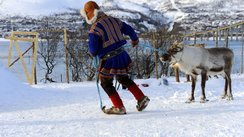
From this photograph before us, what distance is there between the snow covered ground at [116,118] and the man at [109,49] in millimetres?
328

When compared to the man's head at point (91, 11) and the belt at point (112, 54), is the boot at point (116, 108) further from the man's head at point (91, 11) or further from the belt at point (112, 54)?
the man's head at point (91, 11)

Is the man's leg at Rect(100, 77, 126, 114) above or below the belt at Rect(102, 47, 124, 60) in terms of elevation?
below

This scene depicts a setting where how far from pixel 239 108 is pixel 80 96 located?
3576 mm

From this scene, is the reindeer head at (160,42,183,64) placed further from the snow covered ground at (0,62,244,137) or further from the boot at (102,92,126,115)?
the boot at (102,92,126,115)

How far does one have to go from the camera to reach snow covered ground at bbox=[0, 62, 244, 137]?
166 inches

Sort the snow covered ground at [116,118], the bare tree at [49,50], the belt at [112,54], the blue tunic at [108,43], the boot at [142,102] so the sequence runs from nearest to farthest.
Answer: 1. the snow covered ground at [116,118]
2. the blue tunic at [108,43]
3. the belt at [112,54]
4. the boot at [142,102]
5. the bare tree at [49,50]

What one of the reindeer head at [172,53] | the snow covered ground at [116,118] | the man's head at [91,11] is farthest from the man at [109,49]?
the reindeer head at [172,53]

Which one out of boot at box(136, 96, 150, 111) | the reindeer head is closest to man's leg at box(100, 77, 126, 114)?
boot at box(136, 96, 150, 111)

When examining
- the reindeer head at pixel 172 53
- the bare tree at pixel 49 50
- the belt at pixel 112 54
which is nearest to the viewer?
the belt at pixel 112 54

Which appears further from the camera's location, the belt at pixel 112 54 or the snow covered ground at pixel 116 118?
the belt at pixel 112 54

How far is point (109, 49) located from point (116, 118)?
959 mm

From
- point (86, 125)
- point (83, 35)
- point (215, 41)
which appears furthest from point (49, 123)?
point (83, 35)

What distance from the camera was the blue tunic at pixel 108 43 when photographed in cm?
530

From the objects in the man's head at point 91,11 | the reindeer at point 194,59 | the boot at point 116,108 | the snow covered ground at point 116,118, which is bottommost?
the snow covered ground at point 116,118
